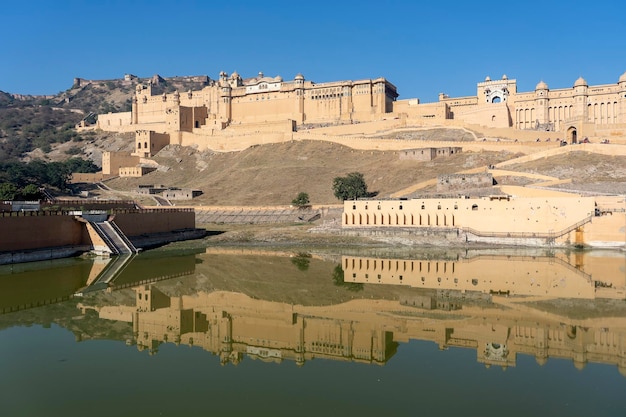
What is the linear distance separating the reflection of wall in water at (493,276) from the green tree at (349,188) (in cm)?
1536

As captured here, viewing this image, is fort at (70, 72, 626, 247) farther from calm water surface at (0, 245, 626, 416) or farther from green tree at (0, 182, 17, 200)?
green tree at (0, 182, 17, 200)

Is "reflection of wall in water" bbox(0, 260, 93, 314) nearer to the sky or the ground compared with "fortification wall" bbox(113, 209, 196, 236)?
nearer to the ground

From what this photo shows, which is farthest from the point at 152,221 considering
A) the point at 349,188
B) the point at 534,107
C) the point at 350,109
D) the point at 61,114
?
the point at 61,114

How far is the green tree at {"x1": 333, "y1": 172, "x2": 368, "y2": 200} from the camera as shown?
1720 inches

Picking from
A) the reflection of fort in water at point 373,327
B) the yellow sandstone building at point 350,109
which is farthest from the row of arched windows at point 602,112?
the reflection of fort in water at point 373,327

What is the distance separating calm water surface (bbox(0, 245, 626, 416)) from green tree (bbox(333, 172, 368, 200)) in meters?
20.2

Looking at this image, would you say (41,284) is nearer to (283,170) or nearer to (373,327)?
(373,327)

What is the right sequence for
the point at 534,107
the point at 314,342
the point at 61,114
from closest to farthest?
the point at 314,342 → the point at 534,107 → the point at 61,114

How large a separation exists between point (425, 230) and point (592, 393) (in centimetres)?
2422

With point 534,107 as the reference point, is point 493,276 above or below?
below

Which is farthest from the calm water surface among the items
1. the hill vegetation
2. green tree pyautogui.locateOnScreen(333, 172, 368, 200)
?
the hill vegetation

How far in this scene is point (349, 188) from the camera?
43812 millimetres

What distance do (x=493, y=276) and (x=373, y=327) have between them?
9.83 metres

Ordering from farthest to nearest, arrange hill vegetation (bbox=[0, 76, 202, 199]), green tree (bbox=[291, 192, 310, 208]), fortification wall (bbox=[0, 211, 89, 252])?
1. hill vegetation (bbox=[0, 76, 202, 199])
2. green tree (bbox=[291, 192, 310, 208])
3. fortification wall (bbox=[0, 211, 89, 252])
